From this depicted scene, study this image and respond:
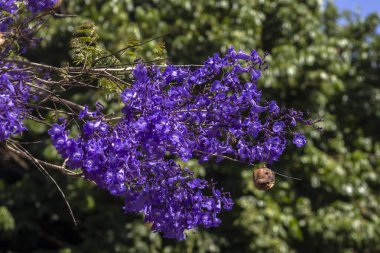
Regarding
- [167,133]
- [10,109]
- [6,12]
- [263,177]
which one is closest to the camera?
[167,133]

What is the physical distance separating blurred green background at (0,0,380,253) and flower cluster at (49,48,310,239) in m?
3.20

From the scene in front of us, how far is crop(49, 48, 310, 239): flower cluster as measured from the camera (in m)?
2.35

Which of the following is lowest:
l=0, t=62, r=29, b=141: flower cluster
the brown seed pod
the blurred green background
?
the blurred green background

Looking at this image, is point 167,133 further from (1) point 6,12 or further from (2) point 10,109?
(1) point 6,12

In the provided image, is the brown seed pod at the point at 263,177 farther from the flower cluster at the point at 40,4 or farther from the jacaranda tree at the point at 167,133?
the flower cluster at the point at 40,4

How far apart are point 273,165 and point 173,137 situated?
436 centimetres

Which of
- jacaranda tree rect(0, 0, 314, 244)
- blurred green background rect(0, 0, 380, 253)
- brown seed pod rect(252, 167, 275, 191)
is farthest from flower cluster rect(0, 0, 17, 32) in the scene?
blurred green background rect(0, 0, 380, 253)

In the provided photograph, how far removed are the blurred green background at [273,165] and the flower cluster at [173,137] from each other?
320cm

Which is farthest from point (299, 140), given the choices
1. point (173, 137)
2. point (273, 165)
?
point (273, 165)

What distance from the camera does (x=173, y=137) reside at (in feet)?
7.78

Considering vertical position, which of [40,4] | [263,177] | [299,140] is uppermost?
[40,4]

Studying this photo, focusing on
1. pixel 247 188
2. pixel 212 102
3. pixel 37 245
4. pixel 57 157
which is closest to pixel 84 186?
pixel 57 157

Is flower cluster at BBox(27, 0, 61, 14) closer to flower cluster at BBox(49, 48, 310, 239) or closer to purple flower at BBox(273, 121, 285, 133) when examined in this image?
flower cluster at BBox(49, 48, 310, 239)

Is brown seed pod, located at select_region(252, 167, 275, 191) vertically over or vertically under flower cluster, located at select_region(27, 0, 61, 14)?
under
